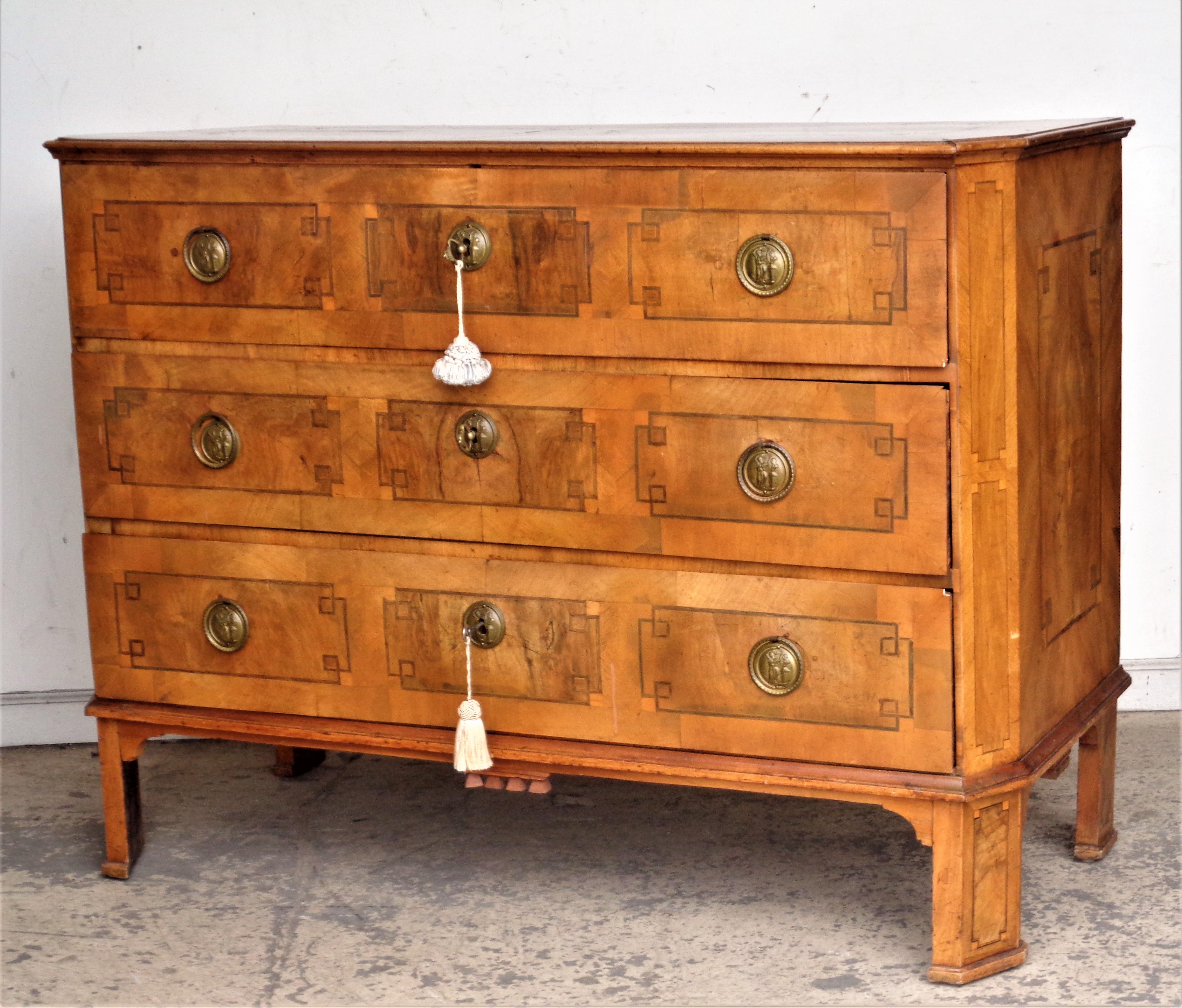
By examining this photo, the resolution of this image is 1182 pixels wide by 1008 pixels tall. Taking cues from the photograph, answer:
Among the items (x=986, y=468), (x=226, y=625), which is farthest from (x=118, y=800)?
(x=986, y=468)

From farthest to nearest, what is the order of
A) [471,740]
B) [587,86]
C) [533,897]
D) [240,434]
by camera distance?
[587,86] → [533,897] → [240,434] → [471,740]

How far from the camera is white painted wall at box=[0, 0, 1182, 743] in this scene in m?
3.45

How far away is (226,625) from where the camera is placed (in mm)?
2828

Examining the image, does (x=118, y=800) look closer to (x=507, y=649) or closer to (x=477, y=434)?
(x=507, y=649)

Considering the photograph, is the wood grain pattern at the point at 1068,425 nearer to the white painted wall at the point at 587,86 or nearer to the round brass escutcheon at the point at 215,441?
the white painted wall at the point at 587,86

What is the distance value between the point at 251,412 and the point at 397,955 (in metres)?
0.88

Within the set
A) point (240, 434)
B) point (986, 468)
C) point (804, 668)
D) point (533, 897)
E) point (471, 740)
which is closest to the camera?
point (986, 468)

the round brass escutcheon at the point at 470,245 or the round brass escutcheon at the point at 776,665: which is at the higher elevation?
the round brass escutcheon at the point at 470,245

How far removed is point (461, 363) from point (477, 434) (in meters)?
0.12

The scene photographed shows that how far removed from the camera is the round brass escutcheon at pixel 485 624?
2660 millimetres

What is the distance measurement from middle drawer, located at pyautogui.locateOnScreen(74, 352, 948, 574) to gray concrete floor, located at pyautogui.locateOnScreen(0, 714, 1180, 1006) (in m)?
0.64

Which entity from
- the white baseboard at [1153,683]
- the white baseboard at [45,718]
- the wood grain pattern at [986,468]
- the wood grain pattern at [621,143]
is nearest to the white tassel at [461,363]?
the wood grain pattern at [621,143]

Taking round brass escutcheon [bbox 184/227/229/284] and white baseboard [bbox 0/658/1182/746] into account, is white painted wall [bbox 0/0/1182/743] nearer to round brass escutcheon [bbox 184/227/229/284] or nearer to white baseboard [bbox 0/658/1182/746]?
white baseboard [bbox 0/658/1182/746]

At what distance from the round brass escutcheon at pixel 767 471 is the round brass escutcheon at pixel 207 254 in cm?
88
